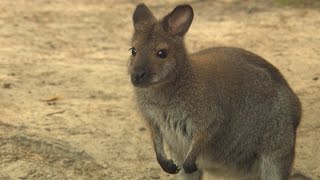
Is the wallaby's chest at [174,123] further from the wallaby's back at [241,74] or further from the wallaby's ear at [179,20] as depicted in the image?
the wallaby's ear at [179,20]

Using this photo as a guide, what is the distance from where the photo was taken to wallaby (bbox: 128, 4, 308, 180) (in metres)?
4.50

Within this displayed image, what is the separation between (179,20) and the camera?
15.0 feet

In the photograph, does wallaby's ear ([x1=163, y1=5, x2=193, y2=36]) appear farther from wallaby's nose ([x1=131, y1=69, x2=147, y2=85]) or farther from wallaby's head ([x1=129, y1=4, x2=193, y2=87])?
wallaby's nose ([x1=131, y1=69, x2=147, y2=85])

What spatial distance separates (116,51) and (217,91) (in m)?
4.00

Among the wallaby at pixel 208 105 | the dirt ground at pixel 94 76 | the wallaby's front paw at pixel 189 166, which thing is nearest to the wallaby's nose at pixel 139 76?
the wallaby at pixel 208 105

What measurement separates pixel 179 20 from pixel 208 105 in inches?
24.4

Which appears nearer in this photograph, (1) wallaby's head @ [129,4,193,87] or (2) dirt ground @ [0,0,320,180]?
(1) wallaby's head @ [129,4,193,87]

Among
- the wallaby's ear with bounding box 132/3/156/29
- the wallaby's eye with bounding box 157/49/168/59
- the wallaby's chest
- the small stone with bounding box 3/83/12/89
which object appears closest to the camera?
the wallaby's eye with bounding box 157/49/168/59

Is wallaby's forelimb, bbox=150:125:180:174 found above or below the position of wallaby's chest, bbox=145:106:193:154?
below

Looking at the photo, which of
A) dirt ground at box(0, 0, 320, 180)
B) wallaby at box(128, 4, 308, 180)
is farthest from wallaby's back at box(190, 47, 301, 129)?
dirt ground at box(0, 0, 320, 180)

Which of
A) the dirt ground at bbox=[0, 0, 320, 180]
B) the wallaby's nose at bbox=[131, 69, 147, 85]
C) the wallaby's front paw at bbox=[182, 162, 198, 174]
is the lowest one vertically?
the dirt ground at bbox=[0, 0, 320, 180]

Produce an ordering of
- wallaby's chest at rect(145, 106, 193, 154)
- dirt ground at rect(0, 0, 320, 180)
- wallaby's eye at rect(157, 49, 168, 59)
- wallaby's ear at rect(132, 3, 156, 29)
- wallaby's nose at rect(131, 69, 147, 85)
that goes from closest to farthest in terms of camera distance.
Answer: wallaby's nose at rect(131, 69, 147, 85)
wallaby's eye at rect(157, 49, 168, 59)
wallaby's chest at rect(145, 106, 193, 154)
wallaby's ear at rect(132, 3, 156, 29)
dirt ground at rect(0, 0, 320, 180)

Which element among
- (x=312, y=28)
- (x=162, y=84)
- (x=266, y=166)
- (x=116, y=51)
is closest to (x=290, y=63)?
(x=312, y=28)

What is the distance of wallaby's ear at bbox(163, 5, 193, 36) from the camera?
4.56 meters
